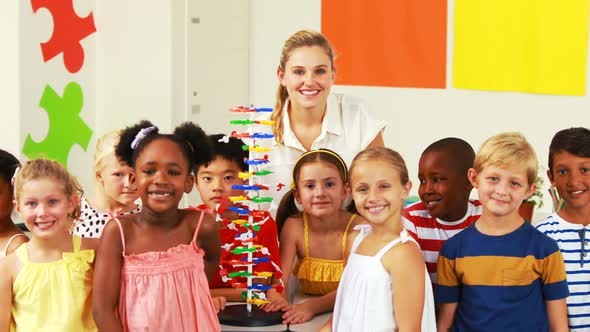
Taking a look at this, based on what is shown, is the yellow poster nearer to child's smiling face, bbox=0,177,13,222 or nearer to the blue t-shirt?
the blue t-shirt

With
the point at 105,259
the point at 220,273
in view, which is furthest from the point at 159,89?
the point at 105,259

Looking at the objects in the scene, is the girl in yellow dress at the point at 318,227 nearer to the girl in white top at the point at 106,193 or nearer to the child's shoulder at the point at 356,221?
the child's shoulder at the point at 356,221

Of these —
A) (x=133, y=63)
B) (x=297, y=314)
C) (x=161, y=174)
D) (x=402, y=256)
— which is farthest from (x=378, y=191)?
(x=133, y=63)

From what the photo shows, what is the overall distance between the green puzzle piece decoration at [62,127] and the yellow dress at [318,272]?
183cm

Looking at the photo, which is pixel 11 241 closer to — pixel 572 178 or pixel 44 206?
pixel 44 206

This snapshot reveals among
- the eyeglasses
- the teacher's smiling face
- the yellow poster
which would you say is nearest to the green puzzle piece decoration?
the teacher's smiling face

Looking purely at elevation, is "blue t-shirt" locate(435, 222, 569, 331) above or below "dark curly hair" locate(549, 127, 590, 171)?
below

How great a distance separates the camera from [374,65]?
517 cm

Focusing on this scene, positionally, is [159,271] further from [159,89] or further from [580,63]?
[580,63]

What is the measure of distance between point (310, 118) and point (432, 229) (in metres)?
0.60

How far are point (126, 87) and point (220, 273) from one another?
2443 mm

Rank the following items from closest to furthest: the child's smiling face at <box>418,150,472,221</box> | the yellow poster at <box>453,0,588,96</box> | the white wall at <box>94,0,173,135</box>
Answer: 1. the child's smiling face at <box>418,150,472,221</box>
2. the white wall at <box>94,0,173,135</box>
3. the yellow poster at <box>453,0,588,96</box>

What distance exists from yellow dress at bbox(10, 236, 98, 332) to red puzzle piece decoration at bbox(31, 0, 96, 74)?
84.2 inches

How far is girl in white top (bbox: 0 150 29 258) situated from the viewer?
2215 mm
